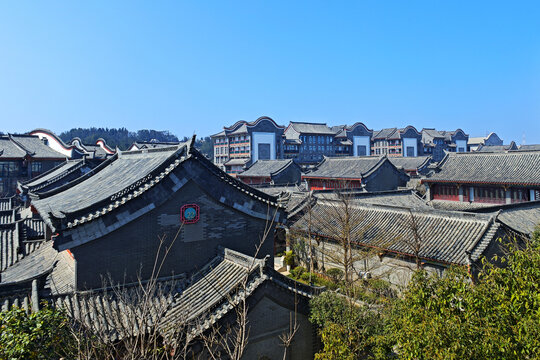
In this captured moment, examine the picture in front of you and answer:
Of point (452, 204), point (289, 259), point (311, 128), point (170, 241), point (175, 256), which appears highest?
point (311, 128)

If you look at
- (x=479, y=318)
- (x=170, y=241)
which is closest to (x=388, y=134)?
(x=170, y=241)

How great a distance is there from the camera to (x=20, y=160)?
137 feet

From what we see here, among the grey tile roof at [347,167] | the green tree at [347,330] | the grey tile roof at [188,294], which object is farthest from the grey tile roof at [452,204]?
the grey tile roof at [188,294]

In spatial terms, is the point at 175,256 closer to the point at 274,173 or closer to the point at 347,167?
the point at 347,167

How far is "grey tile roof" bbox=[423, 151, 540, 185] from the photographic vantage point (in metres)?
27.9

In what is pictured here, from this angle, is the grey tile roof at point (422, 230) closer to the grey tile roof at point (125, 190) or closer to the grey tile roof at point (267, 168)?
the grey tile roof at point (125, 190)

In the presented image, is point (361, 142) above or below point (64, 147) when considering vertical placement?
above

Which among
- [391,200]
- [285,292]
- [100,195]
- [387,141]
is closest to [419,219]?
[391,200]

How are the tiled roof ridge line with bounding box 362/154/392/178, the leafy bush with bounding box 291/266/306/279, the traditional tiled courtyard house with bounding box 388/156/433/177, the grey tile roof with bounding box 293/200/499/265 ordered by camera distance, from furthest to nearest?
the traditional tiled courtyard house with bounding box 388/156/433/177
the tiled roof ridge line with bounding box 362/154/392/178
the leafy bush with bounding box 291/266/306/279
the grey tile roof with bounding box 293/200/499/265

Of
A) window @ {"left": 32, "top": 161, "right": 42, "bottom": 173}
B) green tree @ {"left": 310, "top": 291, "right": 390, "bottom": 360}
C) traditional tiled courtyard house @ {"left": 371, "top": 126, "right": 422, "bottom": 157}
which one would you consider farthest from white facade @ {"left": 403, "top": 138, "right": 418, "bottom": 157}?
green tree @ {"left": 310, "top": 291, "right": 390, "bottom": 360}

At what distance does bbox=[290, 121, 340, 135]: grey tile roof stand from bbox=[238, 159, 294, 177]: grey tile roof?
2347 centimetres

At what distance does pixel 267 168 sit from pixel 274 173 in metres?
3.69

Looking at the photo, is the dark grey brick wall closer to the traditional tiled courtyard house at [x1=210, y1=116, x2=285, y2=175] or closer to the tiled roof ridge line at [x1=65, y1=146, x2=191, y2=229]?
the tiled roof ridge line at [x1=65, y1=146, x2=191, y2=229]

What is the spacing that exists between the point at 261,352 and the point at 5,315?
20.8 ft
